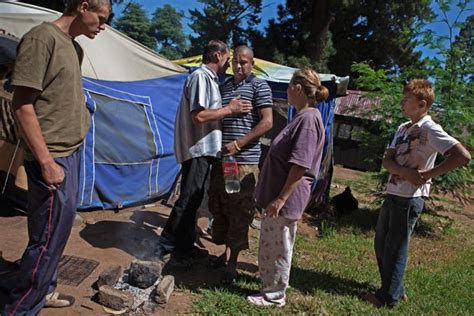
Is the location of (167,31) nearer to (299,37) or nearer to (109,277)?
(299,37)

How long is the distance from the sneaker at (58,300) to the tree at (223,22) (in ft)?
68.9

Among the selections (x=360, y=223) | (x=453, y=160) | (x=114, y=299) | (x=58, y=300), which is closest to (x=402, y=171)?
(x=453, y=160)

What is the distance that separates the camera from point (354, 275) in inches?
168

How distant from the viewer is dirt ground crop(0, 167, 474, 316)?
9.99ft

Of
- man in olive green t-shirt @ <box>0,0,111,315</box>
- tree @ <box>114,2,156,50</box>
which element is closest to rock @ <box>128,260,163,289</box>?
man in olive green t-shirt @ <box>0,0,111,315</box>

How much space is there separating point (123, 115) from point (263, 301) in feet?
10.7

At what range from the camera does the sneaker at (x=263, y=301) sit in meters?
3.17

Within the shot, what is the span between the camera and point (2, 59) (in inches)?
171

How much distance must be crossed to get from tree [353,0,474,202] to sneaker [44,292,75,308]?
5.05 metres

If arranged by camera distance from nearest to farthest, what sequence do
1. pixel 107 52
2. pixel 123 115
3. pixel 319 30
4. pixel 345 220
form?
1. pixel 123 115
2. pixel 107 52
3. pixel 345 220
4. pixel 319 30

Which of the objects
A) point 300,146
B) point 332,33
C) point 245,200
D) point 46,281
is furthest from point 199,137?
point 332,33

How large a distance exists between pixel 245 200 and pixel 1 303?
6.02 feet

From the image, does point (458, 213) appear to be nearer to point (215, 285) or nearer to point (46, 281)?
point (215, 285)

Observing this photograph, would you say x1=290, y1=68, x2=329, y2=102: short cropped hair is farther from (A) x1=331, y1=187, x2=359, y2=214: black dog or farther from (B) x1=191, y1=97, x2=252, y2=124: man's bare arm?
(A) x1=331, y1=187, x2=359, y2=214: black dog
